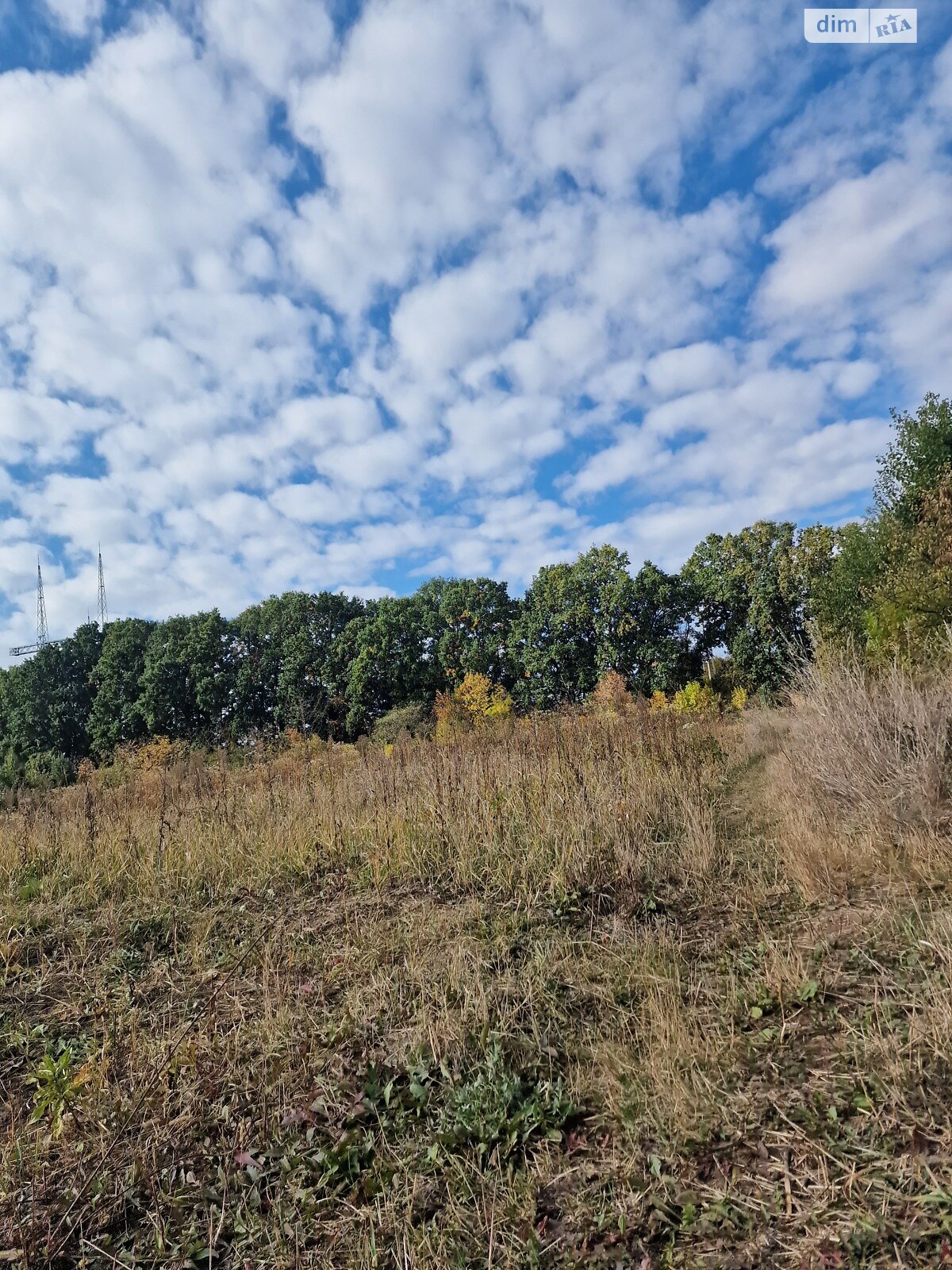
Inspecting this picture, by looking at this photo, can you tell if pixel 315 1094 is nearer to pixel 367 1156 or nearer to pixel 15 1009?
pixel 367 1156

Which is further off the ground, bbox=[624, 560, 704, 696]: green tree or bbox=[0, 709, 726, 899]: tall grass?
bbox=[624, 560, 704, 696]: green tree

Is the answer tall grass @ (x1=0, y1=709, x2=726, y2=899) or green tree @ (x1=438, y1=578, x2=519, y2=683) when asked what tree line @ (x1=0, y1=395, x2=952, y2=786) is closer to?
green tree @ (x1=438, y1=578, x2=519, y2=683)

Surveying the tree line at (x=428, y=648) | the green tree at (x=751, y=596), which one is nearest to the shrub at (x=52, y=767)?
the tree line at (x=428, y=648)

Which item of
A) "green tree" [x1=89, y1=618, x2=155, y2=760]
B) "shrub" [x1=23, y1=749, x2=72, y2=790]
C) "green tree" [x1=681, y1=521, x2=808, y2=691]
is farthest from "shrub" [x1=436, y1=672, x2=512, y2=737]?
"green tree" [x1=89, y1=618, x2=155, y2=760]

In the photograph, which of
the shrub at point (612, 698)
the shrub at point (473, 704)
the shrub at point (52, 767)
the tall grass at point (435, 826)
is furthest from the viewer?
the shrub at point (52, 767)

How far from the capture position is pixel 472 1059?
2787mm

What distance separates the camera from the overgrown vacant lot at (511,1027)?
81.4 inches

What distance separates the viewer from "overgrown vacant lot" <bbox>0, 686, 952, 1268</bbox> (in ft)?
6.79

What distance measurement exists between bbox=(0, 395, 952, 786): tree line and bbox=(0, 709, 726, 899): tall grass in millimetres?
13463

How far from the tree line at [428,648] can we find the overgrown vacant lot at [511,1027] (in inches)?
611

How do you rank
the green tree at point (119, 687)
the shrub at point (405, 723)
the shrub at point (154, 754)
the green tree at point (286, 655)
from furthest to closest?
1. the green tree at point (119, 687)
2. the green tree at point (286, 655)
3. the shrub at point (405, 723)
4. the shrub at point (154, 754)

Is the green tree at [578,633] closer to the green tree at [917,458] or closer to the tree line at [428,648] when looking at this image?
the tree line at [428,648]

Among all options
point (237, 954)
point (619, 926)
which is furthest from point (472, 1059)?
point (237, 954)

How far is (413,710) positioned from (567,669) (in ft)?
22.2
